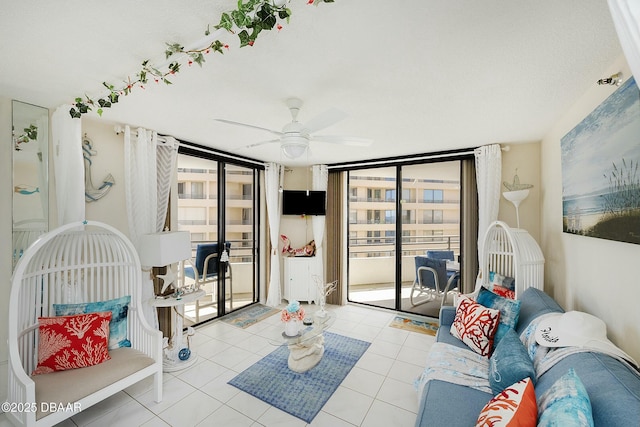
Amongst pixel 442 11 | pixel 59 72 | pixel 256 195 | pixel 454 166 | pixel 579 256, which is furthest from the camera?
pixel 256 195

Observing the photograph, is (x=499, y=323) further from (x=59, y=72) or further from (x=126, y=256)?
(x=59, y=72)

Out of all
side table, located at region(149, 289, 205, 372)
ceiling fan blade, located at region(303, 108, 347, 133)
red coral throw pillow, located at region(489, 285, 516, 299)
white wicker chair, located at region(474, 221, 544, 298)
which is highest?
ceiling fan blade, located at region(303, 108, 347, 133)

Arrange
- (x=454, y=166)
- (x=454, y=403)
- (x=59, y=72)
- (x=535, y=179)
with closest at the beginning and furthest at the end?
(x=454, y=403)
(x=59, y=72)
(x=535, y=179)
(x=454, y=166)

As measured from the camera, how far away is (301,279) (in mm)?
4293

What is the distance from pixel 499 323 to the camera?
204 centimetres

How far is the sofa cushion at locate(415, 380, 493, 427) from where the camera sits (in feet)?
4.40

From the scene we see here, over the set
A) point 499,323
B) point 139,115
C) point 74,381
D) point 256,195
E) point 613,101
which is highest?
point 139,115

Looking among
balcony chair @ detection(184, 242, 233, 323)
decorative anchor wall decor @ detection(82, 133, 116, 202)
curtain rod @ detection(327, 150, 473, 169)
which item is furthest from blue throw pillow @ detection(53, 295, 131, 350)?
curtain rod @ detection(327, 150, 473, 169)

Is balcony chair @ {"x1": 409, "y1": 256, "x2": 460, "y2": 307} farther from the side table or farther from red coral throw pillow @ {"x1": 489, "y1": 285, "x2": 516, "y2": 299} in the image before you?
the side table

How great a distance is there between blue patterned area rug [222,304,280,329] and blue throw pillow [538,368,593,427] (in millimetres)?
3199

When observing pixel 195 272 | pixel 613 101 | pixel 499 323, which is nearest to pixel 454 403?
pixel 499 323

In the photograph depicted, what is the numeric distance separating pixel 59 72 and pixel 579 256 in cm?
397

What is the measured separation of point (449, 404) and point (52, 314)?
286cm

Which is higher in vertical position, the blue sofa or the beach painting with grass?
the beach painting with grass
